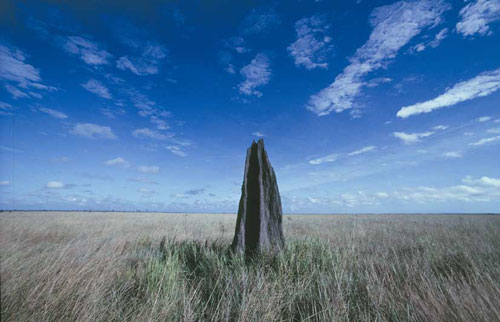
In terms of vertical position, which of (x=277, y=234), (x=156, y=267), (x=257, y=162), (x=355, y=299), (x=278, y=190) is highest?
(x=257, y=162)

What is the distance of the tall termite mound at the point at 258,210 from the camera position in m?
5.51

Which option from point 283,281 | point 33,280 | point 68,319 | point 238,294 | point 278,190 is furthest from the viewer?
point 278,190

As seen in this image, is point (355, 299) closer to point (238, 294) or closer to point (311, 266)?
point (311, 266)

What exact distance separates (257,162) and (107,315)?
4.47 meters

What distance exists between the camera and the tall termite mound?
5.51m

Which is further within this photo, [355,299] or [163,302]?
[355,299]

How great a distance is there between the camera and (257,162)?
6.24 metres

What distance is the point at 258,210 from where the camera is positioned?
225 inches

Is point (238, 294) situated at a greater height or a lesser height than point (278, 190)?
lesser

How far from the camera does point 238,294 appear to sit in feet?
10.5

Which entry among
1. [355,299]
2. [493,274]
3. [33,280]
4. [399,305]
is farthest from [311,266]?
[33,280]

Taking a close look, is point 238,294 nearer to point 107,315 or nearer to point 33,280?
point 107,315

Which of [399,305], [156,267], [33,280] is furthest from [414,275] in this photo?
[33,280]

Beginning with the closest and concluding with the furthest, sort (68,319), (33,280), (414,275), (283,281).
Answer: (68,319) < (33,280) < (283,281) < (414,275)
